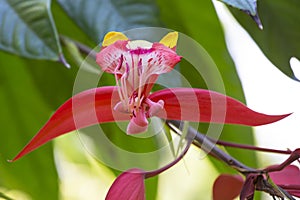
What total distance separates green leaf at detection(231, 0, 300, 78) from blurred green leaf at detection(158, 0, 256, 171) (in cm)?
6

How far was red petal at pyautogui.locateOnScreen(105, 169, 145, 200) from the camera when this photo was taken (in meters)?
0.31

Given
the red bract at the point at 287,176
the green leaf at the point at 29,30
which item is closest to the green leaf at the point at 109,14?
the green leaf at the point at 29,30

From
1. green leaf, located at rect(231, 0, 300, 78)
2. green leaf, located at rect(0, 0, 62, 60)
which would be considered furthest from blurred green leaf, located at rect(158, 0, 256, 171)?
green leaf, located at rect(0, 0, 62, 60)

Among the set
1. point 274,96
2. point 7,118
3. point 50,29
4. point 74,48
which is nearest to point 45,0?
point 50,29

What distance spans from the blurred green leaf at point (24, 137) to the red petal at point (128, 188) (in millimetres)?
261

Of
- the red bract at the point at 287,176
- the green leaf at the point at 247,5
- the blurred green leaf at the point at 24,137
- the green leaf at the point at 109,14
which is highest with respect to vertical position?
the green leaf at the point at 247,5

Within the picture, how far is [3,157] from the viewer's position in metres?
0.56

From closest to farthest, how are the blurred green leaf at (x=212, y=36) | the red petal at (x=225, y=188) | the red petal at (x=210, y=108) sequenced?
the red petal at (x=210, y=108), the red petal at (x=225, y=188), the blurred green leaf at (x=212, y=36)

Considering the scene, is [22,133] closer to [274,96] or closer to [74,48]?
[74,48]

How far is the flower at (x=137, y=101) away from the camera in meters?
0.31

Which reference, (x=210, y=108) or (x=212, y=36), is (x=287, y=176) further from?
(x=212, y=36)

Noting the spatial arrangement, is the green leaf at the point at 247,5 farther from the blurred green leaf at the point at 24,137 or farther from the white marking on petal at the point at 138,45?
the blurred green leaf at the point at 24,137

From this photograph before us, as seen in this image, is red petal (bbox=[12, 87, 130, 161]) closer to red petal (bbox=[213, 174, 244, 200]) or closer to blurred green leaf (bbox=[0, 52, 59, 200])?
red petal (bbox=[213, 174, 244, 200])

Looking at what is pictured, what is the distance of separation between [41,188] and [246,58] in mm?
259
